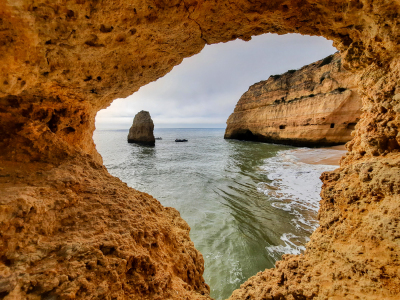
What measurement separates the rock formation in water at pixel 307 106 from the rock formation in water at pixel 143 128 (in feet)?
50.5

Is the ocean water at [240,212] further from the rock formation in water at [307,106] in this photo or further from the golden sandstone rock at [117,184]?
the rock formation in water at [307,106]

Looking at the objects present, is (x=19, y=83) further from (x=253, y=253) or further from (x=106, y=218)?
(x=253, y=253)

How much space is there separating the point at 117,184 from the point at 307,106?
22.0 metres

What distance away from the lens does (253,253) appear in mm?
4059

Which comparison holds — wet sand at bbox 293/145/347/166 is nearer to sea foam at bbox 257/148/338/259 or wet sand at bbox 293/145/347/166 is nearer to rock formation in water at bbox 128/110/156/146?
sea foam at bbox 257/148/338/259

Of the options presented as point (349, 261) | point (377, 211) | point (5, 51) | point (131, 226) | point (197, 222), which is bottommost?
point (197, 222)

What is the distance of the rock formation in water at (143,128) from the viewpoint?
87.2ft

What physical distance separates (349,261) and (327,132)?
20157mm

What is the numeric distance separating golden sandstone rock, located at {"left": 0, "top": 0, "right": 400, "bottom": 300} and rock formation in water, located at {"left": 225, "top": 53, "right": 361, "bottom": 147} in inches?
729

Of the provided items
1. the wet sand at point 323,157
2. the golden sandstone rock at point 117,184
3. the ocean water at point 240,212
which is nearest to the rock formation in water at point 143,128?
the ocean water at point 240,212

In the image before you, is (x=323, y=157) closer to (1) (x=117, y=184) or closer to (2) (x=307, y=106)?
(2) (x=307, y=106)

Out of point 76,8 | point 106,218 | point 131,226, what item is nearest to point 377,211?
point 131,226

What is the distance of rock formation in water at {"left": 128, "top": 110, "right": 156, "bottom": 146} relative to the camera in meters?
26.6

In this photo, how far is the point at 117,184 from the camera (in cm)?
248
